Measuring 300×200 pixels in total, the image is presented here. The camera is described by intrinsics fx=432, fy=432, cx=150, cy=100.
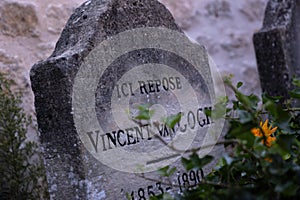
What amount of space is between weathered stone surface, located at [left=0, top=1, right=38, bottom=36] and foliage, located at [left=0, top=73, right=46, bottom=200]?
278 millimetres

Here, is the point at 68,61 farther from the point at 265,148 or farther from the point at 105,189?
the point at 265,148

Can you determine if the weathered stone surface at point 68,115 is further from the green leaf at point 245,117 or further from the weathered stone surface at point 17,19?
the weathered stone surface at point 17,19

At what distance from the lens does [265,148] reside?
2.18 ft

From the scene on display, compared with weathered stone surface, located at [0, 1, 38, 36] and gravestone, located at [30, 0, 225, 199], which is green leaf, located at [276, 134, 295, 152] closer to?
gravestone, located at [30, 0, 225, 199]

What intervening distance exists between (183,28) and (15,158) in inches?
53.3

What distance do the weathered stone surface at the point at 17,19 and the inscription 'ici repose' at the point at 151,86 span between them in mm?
957

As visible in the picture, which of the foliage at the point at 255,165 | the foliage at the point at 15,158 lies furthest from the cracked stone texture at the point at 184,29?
the foliage at the point at 255,165

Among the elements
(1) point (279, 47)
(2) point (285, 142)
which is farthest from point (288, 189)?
(1) point (279, 47)

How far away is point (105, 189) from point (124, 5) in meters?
0.54

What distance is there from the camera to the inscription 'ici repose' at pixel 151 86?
4.11 ft

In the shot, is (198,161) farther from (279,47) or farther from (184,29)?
(184,29)

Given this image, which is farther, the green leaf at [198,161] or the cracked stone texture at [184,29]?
the cracked stone texture at [184,29]

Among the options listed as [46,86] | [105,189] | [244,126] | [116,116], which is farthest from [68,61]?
[244,126]

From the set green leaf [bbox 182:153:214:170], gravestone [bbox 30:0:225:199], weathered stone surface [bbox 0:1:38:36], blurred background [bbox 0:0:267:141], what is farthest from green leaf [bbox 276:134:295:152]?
weathered stone surface [bbox 0:1:38:36]
